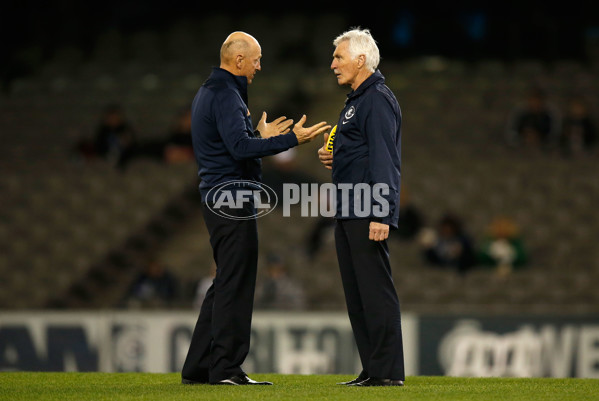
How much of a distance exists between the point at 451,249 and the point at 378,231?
7.15 meters

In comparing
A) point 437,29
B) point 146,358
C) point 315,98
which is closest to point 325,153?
point 146,358

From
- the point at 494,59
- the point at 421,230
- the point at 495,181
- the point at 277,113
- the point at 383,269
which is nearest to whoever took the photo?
the point at 383,269

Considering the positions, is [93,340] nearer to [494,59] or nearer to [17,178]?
[17,178]

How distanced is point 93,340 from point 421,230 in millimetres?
4381

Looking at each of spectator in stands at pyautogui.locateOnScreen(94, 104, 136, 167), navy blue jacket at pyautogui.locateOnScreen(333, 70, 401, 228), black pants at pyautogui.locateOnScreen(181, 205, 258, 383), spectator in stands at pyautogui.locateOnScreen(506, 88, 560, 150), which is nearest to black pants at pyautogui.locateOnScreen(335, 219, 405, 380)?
navy blue jacket at pyautogui.locateOnScreen(333, 70, 401, 228)

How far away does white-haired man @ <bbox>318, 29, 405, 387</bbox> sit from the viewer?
210 inches

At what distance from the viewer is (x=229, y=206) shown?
5492 millimetres

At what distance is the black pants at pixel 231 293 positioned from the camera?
5.48m

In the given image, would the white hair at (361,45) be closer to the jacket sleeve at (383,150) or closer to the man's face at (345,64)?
the man's face at (345,64)

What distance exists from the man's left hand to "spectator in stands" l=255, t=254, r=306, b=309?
18.8ft

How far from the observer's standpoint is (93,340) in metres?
10.6

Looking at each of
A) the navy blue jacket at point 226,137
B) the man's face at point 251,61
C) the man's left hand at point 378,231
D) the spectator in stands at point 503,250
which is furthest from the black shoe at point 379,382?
the spectator in stands at point 503,250

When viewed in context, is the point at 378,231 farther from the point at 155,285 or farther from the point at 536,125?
the point at 536,125

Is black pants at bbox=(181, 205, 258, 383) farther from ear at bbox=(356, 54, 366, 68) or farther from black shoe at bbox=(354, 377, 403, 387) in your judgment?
ear at bbox=(356, 54, 366, 68)
